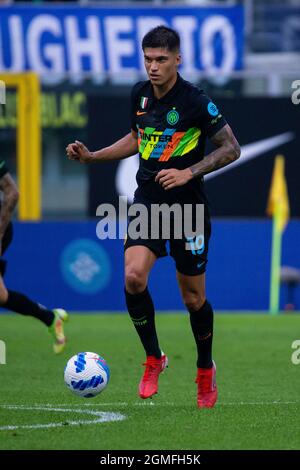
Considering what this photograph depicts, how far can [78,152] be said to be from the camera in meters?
7.62

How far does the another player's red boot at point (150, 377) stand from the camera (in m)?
7.33

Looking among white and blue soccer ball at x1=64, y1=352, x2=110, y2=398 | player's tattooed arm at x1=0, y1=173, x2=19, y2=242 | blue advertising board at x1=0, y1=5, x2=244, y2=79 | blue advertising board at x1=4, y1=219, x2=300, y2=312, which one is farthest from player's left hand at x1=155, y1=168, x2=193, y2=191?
blue advertising board at x1=0, y1=5, x2=244, y2=79

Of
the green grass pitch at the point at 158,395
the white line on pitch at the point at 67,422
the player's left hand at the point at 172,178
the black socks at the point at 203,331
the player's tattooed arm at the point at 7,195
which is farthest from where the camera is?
the player's tattooed arm at the point at 7,195

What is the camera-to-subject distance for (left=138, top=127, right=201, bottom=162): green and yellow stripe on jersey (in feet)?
24.1

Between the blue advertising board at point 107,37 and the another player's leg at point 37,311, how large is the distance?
9884mm

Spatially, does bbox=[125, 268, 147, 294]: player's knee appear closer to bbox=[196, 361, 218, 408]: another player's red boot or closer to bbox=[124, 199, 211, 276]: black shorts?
bbox=[124, 199, 211, 276]: black shorts

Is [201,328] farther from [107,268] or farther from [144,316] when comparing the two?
[107,268]

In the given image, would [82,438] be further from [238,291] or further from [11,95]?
[11,95]

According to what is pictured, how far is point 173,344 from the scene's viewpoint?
12.2 metres

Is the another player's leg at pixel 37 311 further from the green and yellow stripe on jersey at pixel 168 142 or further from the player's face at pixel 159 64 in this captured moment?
the player's face at pixel 159 64

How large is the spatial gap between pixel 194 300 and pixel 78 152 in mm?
1276

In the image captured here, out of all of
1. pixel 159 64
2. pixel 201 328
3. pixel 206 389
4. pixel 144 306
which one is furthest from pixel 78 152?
pixel 206 389

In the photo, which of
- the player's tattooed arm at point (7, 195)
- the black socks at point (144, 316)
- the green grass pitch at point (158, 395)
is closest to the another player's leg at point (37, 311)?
the green grass pitch at point (158, 395)
